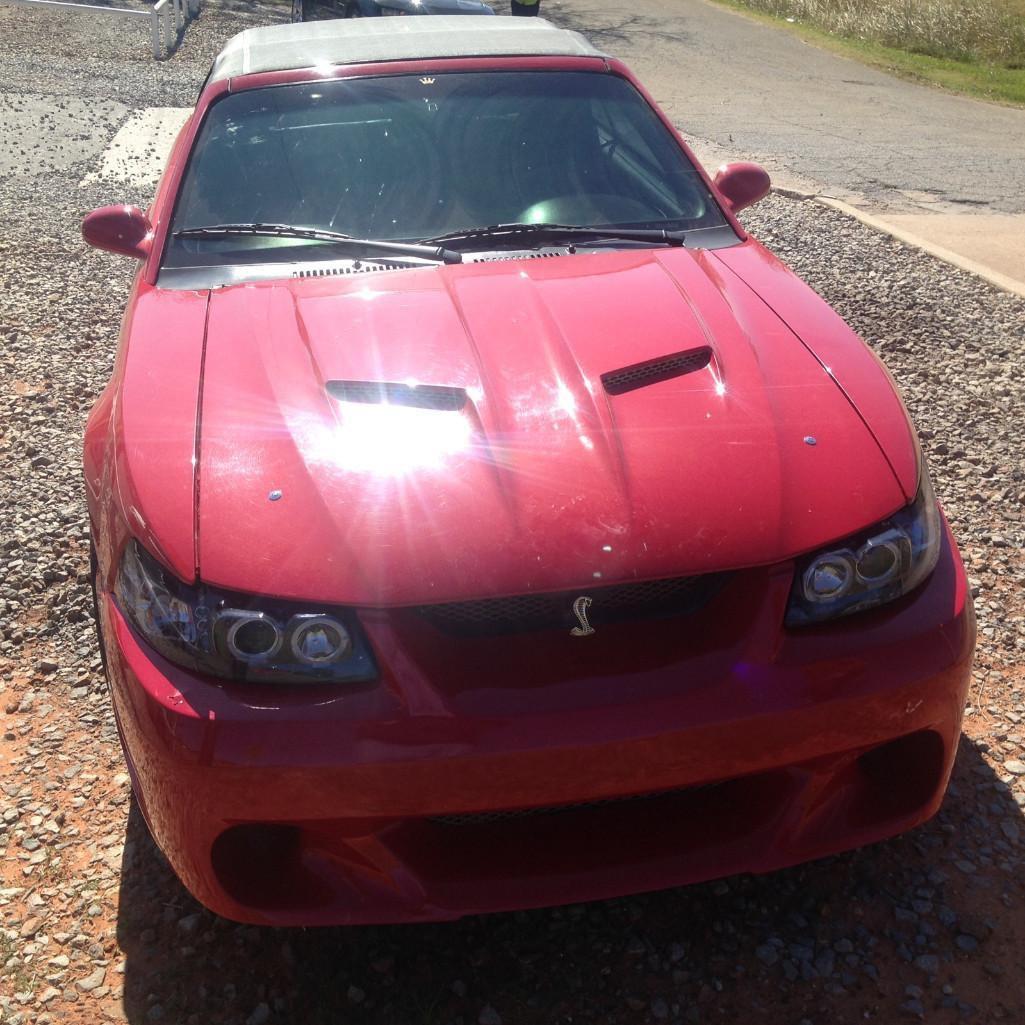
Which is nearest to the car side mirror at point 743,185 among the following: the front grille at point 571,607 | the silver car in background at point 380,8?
the front grille at point 571,607

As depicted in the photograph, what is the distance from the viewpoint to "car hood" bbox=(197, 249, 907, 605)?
2074mm

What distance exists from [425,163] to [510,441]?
4.81 feet

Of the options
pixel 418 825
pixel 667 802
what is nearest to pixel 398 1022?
pixel 418 825

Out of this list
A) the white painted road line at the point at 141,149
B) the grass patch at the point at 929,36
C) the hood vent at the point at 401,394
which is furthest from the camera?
the grass patch at the point at 929,36

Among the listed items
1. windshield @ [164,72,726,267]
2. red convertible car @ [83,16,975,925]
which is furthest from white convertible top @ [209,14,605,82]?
red convertible car @ [83,16,975,925]

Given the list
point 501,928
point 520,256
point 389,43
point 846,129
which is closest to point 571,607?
point 501,928

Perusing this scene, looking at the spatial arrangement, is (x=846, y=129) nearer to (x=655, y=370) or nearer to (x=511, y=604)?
(x=655, y=370)

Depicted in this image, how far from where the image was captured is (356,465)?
2.26m

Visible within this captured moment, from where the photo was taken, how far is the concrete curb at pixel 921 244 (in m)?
6.46

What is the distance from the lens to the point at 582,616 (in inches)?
82.1

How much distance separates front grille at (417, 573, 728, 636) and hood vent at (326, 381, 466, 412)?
0.51 metres

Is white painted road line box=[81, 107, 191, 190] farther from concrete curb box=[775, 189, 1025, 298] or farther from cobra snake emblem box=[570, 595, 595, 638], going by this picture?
cobra snake emblem box=[570, 595, 595, 638]

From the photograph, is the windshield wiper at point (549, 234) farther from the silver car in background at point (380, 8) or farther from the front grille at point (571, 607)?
the silver car in background at point (380, 8)

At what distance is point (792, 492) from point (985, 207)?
7.53 m
